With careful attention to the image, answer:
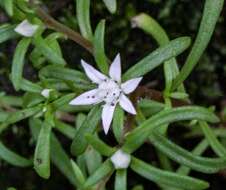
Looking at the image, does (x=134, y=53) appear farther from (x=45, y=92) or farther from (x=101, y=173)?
(x=101, y=173)

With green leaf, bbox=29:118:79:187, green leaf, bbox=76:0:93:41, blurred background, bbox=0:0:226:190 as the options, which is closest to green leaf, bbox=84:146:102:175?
green leaf, bbox=29:118:79:187

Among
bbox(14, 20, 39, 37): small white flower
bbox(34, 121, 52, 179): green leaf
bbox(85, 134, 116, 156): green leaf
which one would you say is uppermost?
bbox(14, 20, 39, 37): small white flower

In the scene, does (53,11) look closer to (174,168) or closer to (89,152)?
(89,152)

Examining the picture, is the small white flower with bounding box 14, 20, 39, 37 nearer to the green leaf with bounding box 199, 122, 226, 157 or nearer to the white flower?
the white flower

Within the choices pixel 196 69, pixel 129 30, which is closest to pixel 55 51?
pixel 129 30

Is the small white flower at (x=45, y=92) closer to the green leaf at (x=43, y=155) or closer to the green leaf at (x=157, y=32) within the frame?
the green leaf at (x=43, y=155)
